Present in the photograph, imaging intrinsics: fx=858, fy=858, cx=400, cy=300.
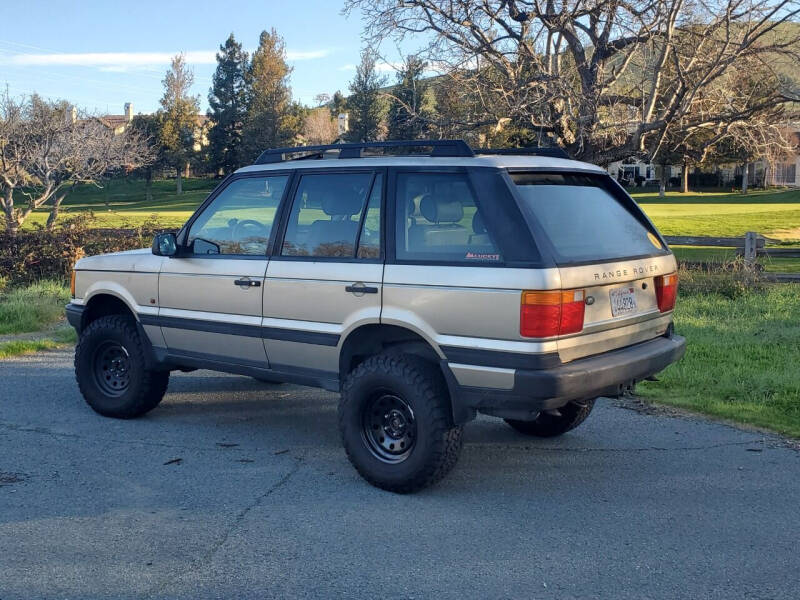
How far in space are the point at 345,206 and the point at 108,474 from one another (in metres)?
2.29

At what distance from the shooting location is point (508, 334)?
184 inches

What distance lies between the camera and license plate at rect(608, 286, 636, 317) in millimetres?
5086

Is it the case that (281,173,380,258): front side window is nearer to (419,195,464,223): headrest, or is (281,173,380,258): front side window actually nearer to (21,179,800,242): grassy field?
(419,195,464,223): headrest

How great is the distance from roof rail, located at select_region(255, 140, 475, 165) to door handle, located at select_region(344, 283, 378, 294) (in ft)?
3.09

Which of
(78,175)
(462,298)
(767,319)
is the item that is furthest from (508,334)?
(78,175)

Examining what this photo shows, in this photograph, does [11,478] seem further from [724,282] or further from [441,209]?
[724,282]

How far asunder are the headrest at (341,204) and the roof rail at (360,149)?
0.33m

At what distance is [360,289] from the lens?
5.28 m

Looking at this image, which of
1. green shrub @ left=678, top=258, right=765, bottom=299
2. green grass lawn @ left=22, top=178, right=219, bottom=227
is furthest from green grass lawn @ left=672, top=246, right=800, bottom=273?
green grass lawn @ left=22, top=178, right=219, bottom=227

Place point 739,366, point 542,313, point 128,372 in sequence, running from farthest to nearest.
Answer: point 739,366 < point 128,372 < point 542,313

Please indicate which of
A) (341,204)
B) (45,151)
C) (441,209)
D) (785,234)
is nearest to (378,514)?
(441,209)

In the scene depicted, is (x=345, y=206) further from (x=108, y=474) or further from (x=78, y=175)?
(x=78, y=175)

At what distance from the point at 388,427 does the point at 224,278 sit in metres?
1.66

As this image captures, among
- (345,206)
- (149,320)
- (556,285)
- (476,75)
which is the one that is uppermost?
(476,75)
